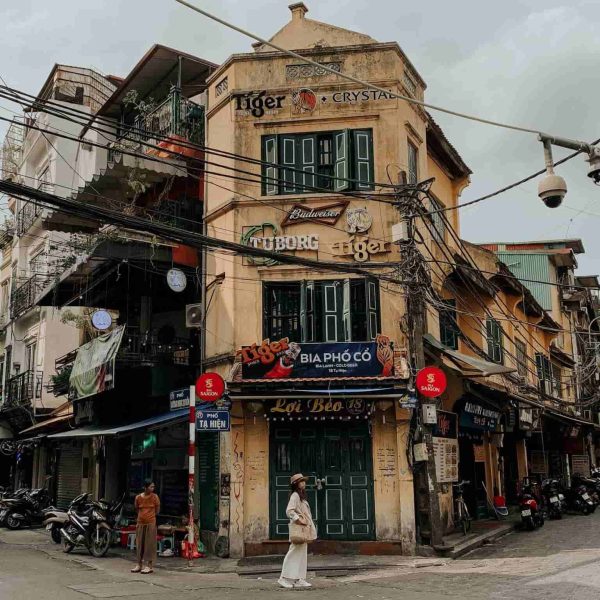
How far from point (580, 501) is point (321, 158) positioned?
46.4 ft

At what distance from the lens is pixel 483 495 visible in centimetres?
2103

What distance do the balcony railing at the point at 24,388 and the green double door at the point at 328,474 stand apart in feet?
48.4

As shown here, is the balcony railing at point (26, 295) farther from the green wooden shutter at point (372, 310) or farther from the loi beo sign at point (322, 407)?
the green wooden shutter at point (372, 310)

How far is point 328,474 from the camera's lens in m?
14.9

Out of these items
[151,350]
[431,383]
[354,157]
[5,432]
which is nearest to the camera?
[431,383]

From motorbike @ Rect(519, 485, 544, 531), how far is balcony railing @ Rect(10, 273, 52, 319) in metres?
19.0

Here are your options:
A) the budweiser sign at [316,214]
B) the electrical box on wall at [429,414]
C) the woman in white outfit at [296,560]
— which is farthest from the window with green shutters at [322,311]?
the woman in white outfit at [296,560]

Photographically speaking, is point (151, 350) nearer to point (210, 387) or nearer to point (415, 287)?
point (210, 387)

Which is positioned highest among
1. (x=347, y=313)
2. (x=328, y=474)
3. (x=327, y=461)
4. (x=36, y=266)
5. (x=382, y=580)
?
(x=36, y=266)

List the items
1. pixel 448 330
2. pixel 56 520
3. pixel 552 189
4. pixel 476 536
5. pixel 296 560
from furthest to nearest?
pixel 448 330
pixel 56 520
pixel 476 536
pixel 296 560
pixel 552 189

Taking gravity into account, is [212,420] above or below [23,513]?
above

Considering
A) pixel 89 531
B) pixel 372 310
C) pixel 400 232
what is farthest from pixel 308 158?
pixel 89 531

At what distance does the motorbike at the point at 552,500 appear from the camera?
20.9 meters

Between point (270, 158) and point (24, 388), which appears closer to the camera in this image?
point (270, 158)
